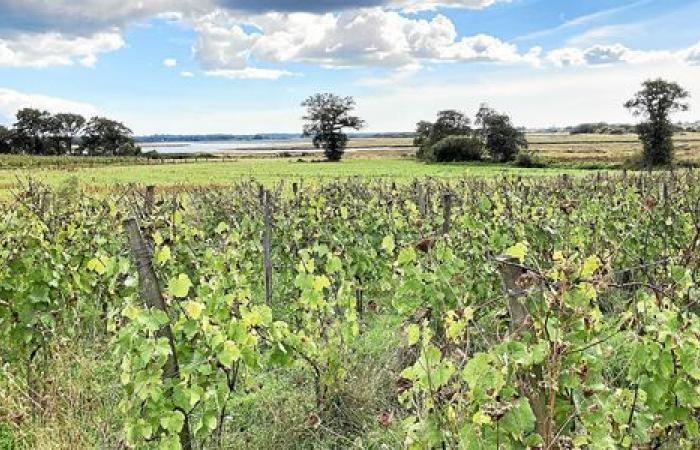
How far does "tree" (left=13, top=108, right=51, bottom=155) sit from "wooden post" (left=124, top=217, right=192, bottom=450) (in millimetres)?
122274

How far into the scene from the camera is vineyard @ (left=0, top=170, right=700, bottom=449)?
3.05m

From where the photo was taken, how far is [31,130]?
119 metres

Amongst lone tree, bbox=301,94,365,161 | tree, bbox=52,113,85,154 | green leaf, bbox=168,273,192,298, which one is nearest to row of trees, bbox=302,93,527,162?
lone tree, bbox=301,94,365,161

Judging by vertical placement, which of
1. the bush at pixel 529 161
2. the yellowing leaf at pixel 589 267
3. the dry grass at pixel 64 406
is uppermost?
the yellowing leaf at pixel 589 267

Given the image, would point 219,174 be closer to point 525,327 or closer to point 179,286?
point 179,286

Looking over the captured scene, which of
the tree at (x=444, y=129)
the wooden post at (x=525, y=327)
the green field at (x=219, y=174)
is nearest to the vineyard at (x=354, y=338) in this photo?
the wooden post at (x=525, y=327)

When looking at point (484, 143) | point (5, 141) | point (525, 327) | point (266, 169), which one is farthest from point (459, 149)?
point (5, 141)

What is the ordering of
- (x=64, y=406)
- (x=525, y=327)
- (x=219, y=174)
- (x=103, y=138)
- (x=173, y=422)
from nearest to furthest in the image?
(x=525, y=327) < (x=173, y=422) < (x=64, y=406) < (x=219, y=174) < (x=103, y=138)

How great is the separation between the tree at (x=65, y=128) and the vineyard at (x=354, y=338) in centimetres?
12187

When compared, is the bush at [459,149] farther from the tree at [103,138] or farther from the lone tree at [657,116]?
the tree at [103,138]

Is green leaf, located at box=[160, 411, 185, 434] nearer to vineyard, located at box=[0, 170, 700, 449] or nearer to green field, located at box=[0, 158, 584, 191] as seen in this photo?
vineyard, located at box=[0, 170, 700, 449]

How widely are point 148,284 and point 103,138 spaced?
4989 inches

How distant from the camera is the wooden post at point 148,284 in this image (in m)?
4.31

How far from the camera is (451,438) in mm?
3244
